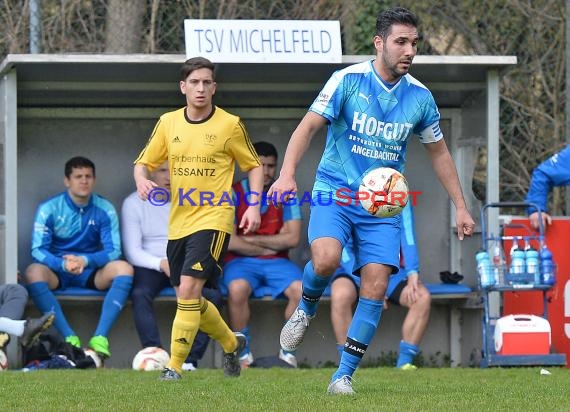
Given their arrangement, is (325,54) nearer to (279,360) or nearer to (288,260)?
(288,260)

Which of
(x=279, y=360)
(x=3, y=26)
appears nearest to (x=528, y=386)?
(x=279, y=360)

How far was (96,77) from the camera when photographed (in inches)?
411

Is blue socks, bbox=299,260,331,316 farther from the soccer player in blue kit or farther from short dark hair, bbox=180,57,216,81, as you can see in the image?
short dark hair, bbox=180,57,216,81

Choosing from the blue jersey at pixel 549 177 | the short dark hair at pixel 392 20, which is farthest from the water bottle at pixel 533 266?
the short dark hair at pixel 392 20

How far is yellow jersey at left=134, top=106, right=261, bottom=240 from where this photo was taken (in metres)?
8.26

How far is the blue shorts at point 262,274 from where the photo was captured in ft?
33.6

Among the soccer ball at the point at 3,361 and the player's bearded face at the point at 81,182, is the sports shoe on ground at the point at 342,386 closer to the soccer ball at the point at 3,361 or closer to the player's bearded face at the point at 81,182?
the soccer ball at the point at 3,361

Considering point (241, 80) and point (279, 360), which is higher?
point (241, 80)

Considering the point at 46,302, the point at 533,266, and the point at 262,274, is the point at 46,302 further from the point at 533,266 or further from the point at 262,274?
the point at 533,266

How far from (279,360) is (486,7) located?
4178mm

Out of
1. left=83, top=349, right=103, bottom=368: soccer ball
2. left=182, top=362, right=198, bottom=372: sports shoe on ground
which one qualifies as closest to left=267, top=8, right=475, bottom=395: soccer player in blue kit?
left=182, top=362, right=198, bottom=372: sports shoe on ground

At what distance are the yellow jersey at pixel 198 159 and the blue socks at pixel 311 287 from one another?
4.46 ft

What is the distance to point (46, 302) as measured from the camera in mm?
9914

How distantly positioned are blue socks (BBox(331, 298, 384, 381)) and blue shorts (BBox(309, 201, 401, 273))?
225mm
